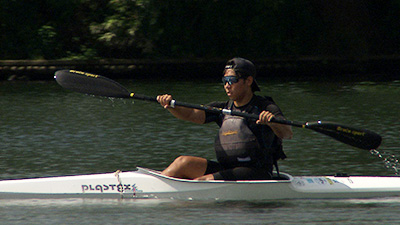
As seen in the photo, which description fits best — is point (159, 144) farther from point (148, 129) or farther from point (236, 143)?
point (236, 143)

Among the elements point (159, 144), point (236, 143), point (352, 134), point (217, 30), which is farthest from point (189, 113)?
point (217, 30)

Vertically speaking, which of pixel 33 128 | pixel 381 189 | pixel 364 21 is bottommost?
pixel 381 189

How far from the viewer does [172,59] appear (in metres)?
21.1

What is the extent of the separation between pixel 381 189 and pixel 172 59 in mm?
14063

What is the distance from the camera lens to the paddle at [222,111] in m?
7.18

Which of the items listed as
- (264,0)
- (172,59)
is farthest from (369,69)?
(172,59)

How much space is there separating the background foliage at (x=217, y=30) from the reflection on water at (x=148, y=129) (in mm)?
3604

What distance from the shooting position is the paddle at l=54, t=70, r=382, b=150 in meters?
7.18

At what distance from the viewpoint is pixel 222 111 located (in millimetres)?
7051

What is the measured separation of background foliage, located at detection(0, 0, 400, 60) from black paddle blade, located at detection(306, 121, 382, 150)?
13701 millimetres

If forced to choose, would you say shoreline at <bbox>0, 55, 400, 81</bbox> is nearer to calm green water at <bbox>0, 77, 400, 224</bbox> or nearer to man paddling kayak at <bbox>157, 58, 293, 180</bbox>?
calm green water at <bbox>0, 77, 400, 224</bbox>

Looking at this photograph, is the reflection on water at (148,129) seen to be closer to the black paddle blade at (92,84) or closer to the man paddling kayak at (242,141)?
the black paddle blade at (92,84)

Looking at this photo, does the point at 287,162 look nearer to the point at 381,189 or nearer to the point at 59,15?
the point at 381,189

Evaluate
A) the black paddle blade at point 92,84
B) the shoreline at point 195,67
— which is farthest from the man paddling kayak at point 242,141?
the shoreline at point 195,67
